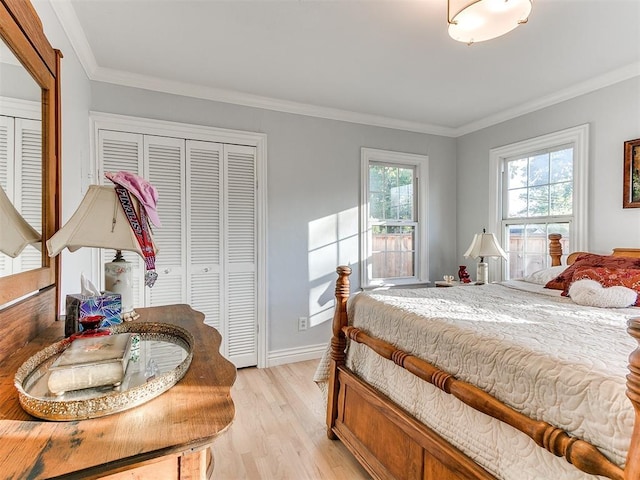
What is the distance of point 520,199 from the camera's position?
344 cm

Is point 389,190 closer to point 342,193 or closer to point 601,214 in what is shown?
point 342,193

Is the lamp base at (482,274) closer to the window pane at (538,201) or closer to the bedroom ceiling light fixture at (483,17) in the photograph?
the window pane at (538,201)

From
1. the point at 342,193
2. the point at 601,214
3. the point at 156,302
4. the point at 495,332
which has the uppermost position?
the point at 342,193

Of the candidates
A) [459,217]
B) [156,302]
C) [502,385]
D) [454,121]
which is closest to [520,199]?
[459,217]

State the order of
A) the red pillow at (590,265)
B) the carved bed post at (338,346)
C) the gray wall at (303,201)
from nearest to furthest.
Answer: the carved bed post at (338,346), the red pillow at (590,265), the gray wall at (303,201)

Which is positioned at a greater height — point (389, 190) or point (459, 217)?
point (389, 190)

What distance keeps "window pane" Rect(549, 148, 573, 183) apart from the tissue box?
352 centimetres

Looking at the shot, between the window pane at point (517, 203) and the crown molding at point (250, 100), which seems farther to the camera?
the window pane at point (517, 203)

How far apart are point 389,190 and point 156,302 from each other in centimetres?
262

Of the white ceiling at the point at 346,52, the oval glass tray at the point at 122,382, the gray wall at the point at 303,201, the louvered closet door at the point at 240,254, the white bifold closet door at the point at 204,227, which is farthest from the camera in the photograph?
the gray wall at the point at 303,201

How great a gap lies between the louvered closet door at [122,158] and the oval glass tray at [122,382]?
1771 mm

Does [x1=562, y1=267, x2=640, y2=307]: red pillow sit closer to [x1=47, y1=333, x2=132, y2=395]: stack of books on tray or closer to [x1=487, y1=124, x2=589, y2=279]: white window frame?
[x1=487, y1=124, x2=589, y2=279]: white window frame

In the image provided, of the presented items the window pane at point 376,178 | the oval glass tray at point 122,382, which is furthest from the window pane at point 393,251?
the oval glass tray at point 122,382

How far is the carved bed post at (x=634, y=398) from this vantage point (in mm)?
702
